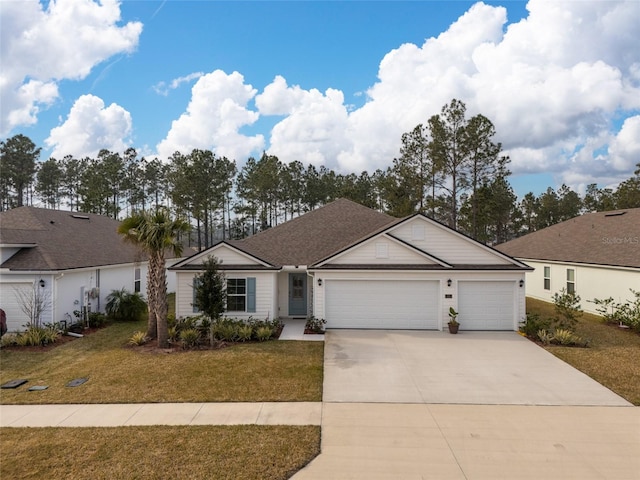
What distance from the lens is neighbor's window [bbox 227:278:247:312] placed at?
14672 millimetres

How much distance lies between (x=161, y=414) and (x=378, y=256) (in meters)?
9.80

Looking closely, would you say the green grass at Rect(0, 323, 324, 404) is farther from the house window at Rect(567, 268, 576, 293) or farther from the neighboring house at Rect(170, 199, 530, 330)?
the house window at Rect(567, 268, 576, 293)

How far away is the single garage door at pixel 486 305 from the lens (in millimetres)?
14234

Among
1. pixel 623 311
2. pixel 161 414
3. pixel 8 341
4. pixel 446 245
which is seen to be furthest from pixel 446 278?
pixel 8 341

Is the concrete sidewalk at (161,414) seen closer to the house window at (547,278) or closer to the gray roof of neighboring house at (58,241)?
the gray roof of neighboring house at (58,241)

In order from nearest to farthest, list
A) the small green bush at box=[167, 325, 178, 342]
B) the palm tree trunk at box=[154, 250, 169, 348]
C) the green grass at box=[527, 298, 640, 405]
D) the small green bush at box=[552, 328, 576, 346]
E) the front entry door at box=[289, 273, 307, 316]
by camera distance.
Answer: the green grass at box=[527, 298, 640, 405] → the palm tree trunk at box=[154, 250, 169, 348] → the small green bush at box=[552, 328, 576, 346] → the small green bush at box=[167, 325, 178, 342] → the front entry door at box=[289, 273, 307, 316]

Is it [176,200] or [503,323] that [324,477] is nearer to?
[503,323]

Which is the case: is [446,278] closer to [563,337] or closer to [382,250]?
[382,250]

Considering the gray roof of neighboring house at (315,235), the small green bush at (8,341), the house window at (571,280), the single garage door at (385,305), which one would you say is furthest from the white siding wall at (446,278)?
the small green bush at (8,341)

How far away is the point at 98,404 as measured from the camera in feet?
24.9

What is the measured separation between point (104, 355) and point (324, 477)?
9.04 m

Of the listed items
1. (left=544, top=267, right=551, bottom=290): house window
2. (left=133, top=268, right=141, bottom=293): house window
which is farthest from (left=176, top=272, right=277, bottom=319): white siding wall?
(left=544, top=267, right=551, bottom=290): house window

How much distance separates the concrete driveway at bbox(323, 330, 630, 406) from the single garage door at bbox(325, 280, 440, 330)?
1119 mm

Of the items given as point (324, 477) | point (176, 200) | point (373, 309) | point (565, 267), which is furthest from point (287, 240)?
point (176, 200)
